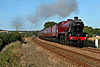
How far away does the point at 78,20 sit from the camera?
1595 centimetres

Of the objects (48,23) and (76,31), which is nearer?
(76,31)

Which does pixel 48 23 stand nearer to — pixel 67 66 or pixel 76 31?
pixel 76 31

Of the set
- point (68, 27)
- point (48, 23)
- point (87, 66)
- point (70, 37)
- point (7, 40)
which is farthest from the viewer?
point (48, 23)

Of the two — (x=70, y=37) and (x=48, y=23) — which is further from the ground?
(x=48, y=23)

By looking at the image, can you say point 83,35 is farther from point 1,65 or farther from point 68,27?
point 1,65

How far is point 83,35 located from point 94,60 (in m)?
7.86

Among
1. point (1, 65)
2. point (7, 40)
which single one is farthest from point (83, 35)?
point (7, 40)

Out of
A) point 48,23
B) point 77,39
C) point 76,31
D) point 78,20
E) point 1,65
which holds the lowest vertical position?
point 1,65

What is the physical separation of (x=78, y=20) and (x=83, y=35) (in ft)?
6.72

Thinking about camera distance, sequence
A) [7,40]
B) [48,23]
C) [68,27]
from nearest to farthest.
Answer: [68,27] → [7,40] → [48,23]

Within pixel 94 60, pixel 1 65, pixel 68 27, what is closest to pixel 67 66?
pixel 94 60

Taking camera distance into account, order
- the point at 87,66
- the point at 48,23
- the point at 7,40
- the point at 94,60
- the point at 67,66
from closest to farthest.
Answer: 1. the point at 87,66
2. the point at 67,66
3. the point at 94,60
4. the point at 7,40
5. the point at 48,23

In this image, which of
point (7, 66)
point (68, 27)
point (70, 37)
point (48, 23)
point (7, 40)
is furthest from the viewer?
point (48, 23)

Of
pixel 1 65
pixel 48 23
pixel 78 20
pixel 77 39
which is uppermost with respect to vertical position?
pixel 48 23
